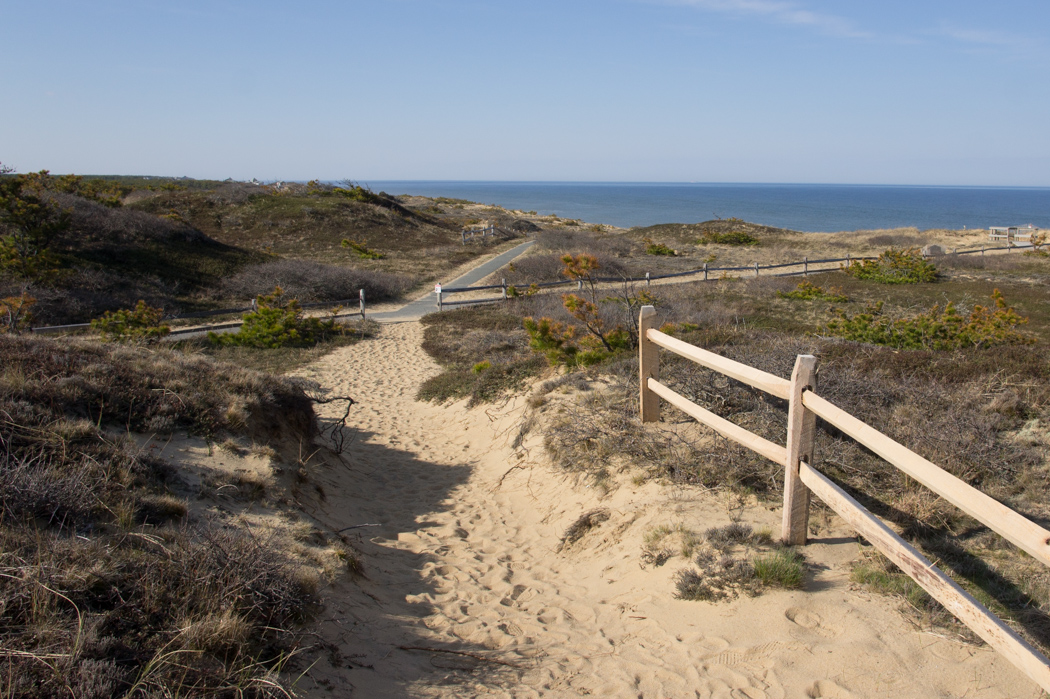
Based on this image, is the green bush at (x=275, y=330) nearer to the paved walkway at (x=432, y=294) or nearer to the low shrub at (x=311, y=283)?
the paved walkway at (x=432, y=294)

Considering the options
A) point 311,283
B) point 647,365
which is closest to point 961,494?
point 647,365

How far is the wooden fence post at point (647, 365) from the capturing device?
599cm

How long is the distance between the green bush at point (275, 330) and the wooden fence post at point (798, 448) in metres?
14.2

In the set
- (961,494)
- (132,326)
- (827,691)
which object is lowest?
(827,691)

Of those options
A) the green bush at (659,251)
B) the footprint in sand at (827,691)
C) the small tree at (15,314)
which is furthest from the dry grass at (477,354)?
the green bush at (659,251)

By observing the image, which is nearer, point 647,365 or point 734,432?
point 734,432

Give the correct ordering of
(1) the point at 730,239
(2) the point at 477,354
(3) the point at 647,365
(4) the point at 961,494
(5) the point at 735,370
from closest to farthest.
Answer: (4) the point at 961,494 < (5) the point at 735,370 < (3) the point at 647,365 < (2) the point at 477,354 < (1) the point at 730,239

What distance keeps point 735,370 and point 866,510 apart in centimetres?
126

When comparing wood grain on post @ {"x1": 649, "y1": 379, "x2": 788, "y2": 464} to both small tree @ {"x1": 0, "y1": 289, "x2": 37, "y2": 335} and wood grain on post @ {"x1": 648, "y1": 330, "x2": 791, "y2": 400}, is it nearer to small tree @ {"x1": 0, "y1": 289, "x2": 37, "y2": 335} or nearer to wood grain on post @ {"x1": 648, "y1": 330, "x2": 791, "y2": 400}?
wood grain on post @ {"x1": 648, "y1": 330, "x2": 791, "y2": 400}

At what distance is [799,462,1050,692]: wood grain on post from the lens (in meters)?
2.37

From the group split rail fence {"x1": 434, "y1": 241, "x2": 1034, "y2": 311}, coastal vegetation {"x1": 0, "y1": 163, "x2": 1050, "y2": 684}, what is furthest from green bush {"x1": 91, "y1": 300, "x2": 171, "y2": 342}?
split rail fence {"x1": 434, "y1": 241, "x2": 1034, "y2": 311}

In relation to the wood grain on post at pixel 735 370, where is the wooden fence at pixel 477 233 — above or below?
above

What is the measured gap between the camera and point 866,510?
146 inches

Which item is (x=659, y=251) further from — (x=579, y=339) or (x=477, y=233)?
(x=579, y=339)
